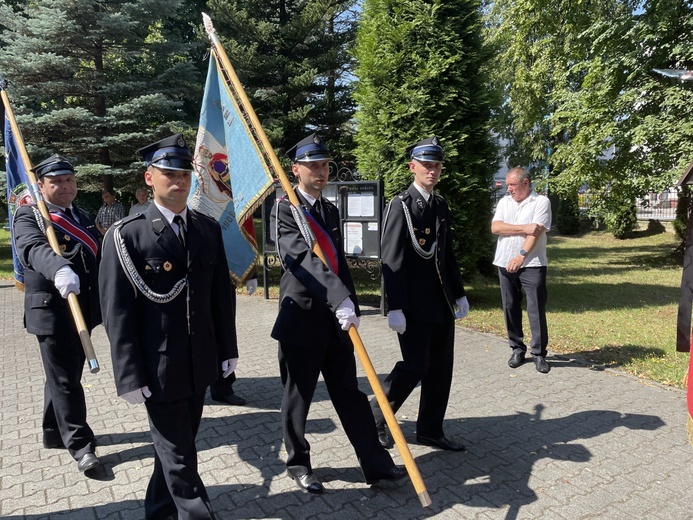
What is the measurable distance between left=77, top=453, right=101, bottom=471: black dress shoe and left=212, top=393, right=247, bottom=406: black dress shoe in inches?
58.4

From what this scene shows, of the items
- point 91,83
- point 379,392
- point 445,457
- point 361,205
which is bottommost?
point 445,457

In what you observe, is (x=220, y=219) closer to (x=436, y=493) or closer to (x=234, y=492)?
(x=234, y=492)

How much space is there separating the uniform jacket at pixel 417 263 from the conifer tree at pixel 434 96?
182 inches

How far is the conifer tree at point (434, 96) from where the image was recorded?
27.6 feet

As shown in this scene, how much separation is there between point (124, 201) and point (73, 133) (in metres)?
5.65

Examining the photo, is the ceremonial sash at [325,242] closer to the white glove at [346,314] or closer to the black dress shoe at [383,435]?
the white glove at [346,314]

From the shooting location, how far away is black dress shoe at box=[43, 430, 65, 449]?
13.9 ft

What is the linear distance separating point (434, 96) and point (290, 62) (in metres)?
5.42

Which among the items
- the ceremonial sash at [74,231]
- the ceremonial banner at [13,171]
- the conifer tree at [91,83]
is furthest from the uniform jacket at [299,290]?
the conifer tree at [91,83]

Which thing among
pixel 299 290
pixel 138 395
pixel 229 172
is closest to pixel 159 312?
pixel 138 395

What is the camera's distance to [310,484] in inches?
138

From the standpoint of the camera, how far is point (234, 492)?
11.8ft

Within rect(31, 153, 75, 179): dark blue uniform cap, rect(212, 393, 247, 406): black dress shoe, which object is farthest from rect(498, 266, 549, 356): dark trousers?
rect(31, 153, 75, 179): dark blue uniform cap

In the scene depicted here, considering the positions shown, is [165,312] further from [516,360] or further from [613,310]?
[613,310]
